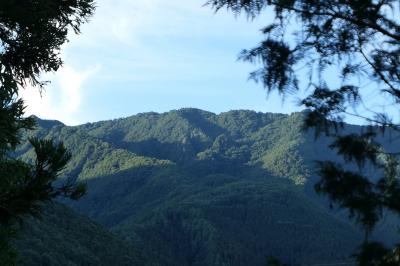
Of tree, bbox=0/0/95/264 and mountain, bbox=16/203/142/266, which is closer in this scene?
tree, bbox=0/0/95/264

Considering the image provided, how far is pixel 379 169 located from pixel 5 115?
5.08 metres

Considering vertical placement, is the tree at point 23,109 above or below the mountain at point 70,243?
above

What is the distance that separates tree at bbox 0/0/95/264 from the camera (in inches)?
313

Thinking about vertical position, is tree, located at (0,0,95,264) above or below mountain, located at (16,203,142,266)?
above

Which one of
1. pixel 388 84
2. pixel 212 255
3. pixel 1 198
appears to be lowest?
pixel 212 255

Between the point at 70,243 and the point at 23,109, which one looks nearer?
the point at 23,109

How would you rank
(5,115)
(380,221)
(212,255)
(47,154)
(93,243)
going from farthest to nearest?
(212,255) < (93,243) < (5,115) < (47,154) < (380,221)

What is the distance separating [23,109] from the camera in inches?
368

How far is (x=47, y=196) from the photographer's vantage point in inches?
316

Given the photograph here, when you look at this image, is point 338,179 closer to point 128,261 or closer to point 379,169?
point 379,169

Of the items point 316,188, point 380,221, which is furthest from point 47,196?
point 380,221

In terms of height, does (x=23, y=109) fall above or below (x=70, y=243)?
above

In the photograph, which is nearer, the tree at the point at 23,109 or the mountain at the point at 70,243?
the tree at the point at 23,109

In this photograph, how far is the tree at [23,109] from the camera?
7945 mm
